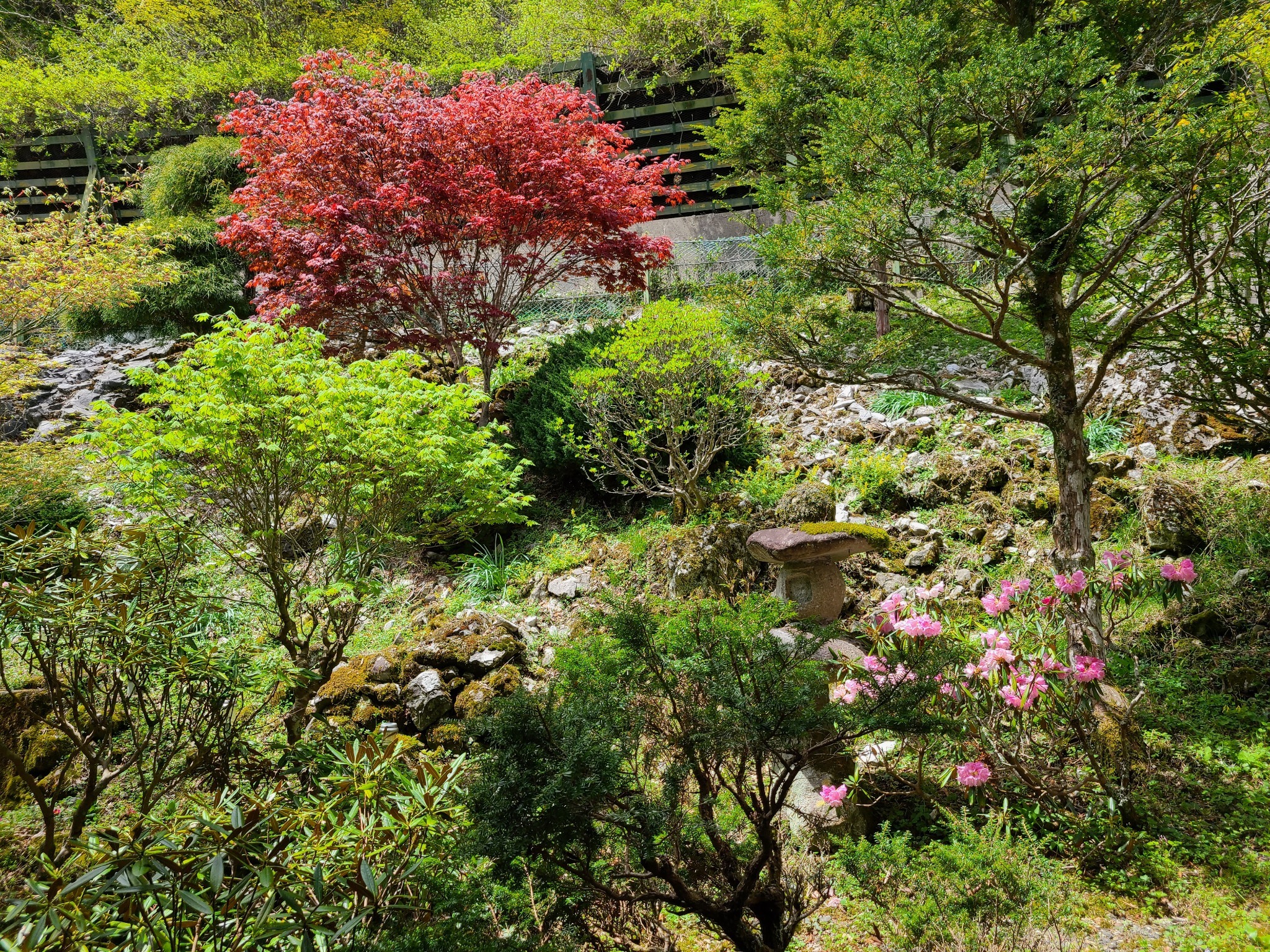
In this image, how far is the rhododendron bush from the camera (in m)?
3.08

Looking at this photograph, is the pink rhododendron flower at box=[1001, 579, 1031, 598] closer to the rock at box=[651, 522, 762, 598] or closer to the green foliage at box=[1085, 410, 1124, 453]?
the rock at box=[651, 522, 762, 598]

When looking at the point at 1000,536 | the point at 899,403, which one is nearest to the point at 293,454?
the point at 1000,536

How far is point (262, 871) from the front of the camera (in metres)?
1.48

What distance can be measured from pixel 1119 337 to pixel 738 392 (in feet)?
10.3

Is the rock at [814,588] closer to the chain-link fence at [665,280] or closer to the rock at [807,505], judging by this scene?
the rock at [807,505]

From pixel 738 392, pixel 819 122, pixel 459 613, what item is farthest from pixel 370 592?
pixel 819 122

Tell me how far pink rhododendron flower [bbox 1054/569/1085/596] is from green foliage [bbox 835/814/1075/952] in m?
1.10

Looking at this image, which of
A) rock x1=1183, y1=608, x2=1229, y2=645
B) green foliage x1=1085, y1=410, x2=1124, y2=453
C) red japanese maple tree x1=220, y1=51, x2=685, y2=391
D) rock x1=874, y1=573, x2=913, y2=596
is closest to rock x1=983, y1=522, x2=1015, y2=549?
rock x1=874, y1=573, x2=913, y2=596

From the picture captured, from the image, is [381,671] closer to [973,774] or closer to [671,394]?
[671,394]

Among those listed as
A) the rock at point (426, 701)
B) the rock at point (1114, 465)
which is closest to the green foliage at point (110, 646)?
the rock at point (426, 701)

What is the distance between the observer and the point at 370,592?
13.8 feet

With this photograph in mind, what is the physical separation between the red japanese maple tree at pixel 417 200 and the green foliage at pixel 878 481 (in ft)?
10.7

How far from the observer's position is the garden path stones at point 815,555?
4160 millimetres

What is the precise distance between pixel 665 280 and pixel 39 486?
752cm
